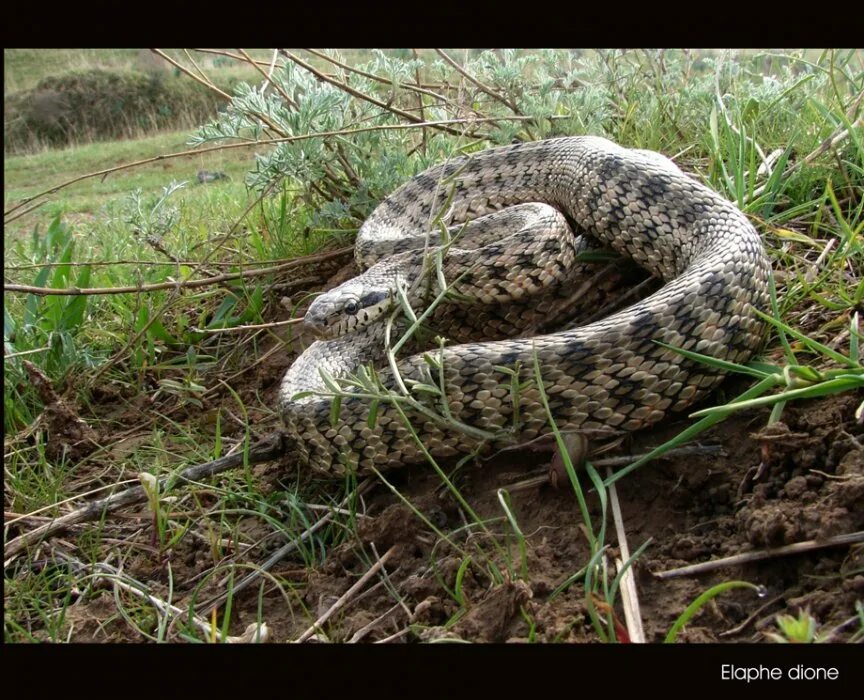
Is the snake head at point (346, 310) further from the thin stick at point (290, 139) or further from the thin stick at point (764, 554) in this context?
the thin stick at point (764, 554)

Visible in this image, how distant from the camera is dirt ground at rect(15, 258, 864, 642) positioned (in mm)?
2396

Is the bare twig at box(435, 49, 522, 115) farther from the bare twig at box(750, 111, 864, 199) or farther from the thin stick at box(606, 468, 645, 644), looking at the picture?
the thin stick at box(606, 468, 645, 644)

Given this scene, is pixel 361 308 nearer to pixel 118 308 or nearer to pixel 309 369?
pixel 309 369

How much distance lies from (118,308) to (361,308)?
6.83ft

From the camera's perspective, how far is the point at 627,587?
2492mm

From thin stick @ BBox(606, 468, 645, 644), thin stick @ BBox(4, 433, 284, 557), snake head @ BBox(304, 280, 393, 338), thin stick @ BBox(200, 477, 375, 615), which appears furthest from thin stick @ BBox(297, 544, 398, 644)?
snake head @ BBox(304, 280, 393, 338)

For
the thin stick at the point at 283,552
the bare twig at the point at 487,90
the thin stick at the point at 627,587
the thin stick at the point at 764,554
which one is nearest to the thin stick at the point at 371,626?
the thin stick at the point at 283,552

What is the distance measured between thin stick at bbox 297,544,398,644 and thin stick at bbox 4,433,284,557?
1.01m

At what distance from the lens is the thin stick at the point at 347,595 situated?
2770 mm

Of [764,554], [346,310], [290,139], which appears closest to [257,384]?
[346,310]

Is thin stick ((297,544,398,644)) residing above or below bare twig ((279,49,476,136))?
below

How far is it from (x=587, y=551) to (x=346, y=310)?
174 cm

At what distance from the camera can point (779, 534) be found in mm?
2441

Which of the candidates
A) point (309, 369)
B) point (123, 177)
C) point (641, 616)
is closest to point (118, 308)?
point (309, 369)
